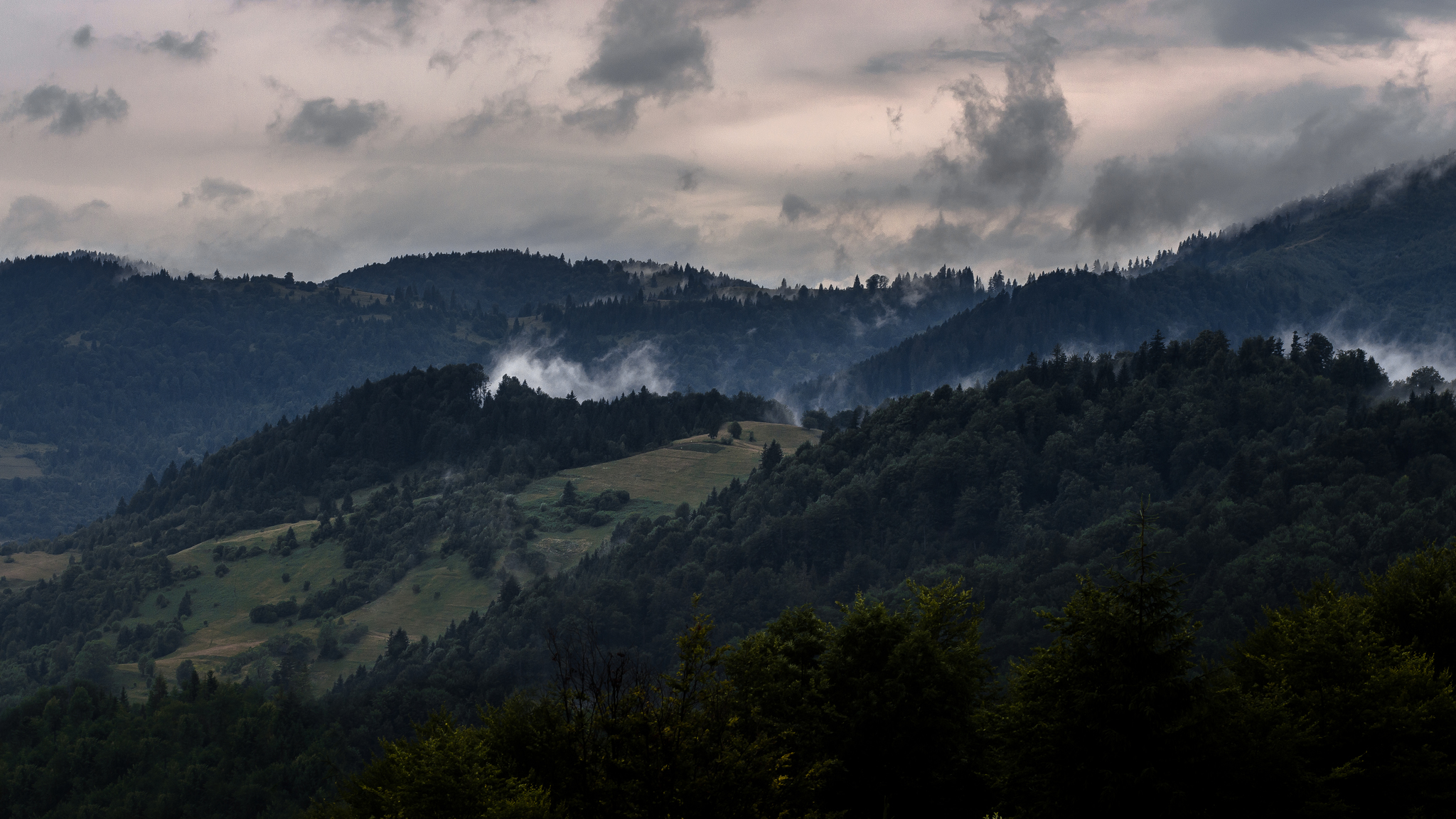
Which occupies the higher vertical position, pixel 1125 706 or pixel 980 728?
pixel 1125 706

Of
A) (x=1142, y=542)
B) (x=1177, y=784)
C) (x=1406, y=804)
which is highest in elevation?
(x=1142, y=542)

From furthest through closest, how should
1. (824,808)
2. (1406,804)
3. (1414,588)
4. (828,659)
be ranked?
(1414,588), (828,659), (824,808), (1406,804)

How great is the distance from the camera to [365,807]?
73.9 meters

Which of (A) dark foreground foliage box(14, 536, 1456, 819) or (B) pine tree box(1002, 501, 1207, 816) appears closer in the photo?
(B) pine tree box(1002, 501, 1207, 816)

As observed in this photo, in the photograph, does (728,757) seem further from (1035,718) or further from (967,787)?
(967,787)

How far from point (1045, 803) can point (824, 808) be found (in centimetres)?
1542

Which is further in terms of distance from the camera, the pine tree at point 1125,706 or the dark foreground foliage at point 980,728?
the dark foreground foliage at point 980,728

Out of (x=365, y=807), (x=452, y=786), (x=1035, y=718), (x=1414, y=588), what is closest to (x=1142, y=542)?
(x=1035, y=718)

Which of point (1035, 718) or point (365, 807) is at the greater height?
point (1035, 718)

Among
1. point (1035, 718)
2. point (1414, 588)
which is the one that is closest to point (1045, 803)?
point (1035, 718)

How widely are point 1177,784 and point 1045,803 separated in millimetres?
5298

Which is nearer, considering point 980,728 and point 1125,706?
point 1125,706

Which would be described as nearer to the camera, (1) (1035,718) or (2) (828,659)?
(1) (1035,718)

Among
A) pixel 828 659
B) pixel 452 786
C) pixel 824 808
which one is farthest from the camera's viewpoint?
pixel 828 659
